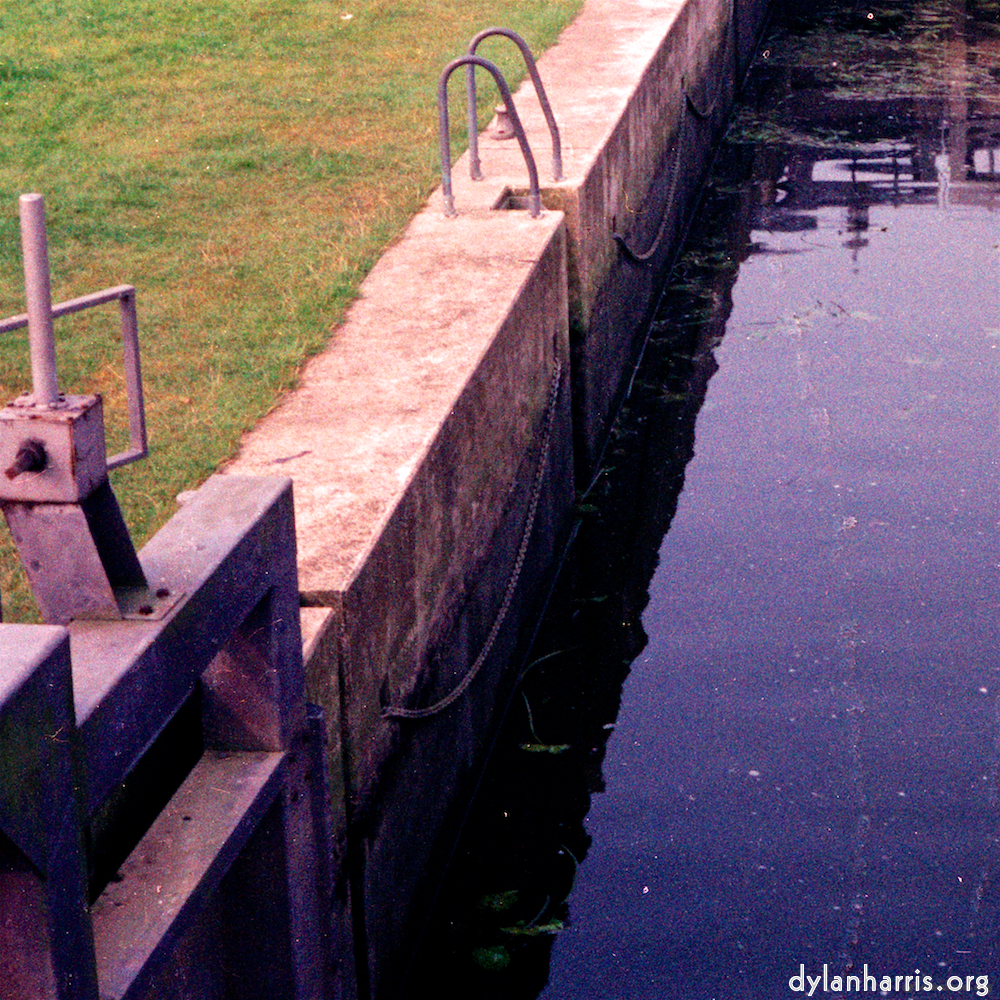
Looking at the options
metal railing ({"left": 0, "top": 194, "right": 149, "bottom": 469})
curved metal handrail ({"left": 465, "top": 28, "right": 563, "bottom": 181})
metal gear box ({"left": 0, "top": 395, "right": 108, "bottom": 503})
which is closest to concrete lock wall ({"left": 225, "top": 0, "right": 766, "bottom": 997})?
curved metal handrail ({"left": 465, "top": 28, "right": 563, "bottom": 181})

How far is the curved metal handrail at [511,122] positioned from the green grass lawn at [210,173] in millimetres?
320

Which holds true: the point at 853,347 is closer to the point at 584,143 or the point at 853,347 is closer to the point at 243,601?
the point at 584,143

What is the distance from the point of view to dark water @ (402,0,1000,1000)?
5.52 m

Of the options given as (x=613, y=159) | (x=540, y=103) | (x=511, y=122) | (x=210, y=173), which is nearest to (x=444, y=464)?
(x=511, y=122)

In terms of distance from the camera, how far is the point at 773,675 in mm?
6988

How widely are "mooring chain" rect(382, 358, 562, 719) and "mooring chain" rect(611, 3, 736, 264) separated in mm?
2012

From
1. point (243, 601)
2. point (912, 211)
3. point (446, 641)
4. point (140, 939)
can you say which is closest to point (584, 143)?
point (446, 641)

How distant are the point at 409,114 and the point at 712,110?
185 inches

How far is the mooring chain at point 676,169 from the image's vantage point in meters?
9.70

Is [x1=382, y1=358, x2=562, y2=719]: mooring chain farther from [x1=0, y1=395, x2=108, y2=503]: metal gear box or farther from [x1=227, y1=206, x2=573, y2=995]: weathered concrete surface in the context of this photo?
[x1=0, y1=395, x2=108, y2=503]: metal gear box

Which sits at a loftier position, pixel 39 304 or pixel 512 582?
pixel 39 304

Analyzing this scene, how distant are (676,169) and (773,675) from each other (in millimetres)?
5185

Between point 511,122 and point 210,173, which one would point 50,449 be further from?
point 210,173

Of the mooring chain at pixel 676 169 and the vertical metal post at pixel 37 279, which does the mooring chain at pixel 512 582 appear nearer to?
the mooring chain at pixel 676 169
